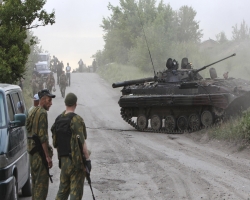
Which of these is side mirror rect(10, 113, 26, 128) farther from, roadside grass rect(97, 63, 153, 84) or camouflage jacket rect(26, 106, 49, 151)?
roadside grass rect(97, 63, 153, 84)

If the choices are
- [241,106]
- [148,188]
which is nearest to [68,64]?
[241,106]

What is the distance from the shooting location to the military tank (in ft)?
58.0

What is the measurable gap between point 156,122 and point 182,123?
4.14 feet

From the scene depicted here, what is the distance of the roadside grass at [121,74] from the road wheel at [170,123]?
22827mm

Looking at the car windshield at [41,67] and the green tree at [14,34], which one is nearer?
the green tree at [14,34]

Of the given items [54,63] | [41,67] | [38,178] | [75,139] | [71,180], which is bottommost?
[38,178]

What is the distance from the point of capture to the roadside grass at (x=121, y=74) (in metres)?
43.6

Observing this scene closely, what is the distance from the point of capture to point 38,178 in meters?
7.53

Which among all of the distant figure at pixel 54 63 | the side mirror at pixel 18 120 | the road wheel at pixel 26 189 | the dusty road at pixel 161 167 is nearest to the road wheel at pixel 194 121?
the dusty road at pixel 161 167

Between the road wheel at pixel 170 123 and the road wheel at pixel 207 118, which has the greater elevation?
the road wheel at pixel 207 118

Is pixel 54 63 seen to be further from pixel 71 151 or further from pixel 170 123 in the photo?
pixel 71 151

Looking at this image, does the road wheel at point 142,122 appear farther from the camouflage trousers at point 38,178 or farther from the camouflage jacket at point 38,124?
the camouflage trousers at point 38,178

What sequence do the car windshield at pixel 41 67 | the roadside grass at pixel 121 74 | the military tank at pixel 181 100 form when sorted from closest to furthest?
the military tank at pixel 181 100 → the roadside grass at pixel 121 74 → the car windshield at pixel 41 67

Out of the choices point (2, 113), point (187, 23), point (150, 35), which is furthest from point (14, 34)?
point (187, 23)
